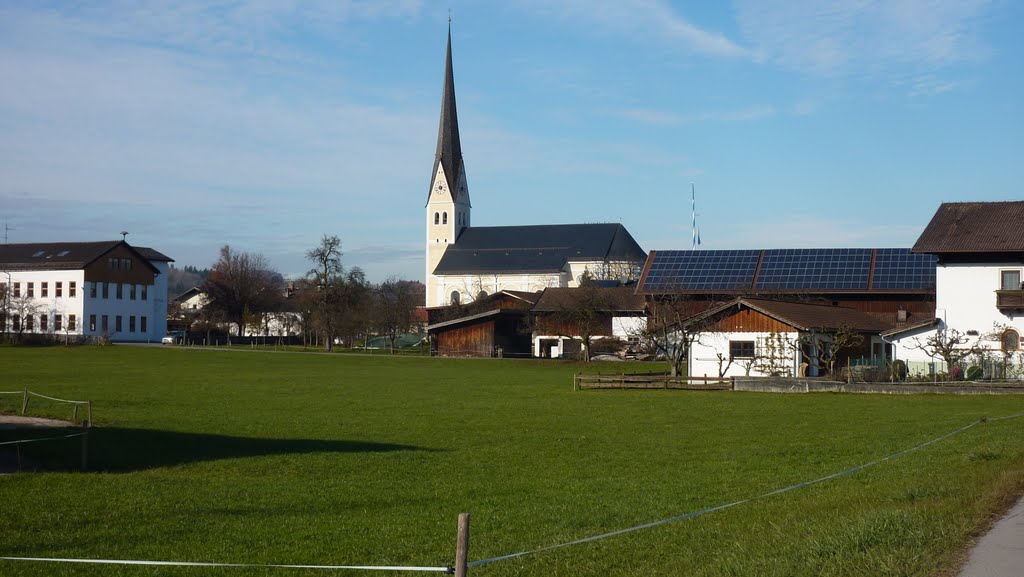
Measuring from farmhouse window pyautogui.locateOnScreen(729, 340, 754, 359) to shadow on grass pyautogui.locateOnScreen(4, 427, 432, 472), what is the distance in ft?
98.8

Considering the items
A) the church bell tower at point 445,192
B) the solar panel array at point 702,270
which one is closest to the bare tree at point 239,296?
the church bell tower at point 445,192

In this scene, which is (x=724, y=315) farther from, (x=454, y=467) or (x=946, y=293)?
Answer: (x=454, y=467)

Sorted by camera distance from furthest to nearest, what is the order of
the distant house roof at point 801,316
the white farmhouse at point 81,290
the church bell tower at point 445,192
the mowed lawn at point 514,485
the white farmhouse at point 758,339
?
the church bell tower at point 445,192
the white farmhouse at point 81,290
the distant house roof at point 801,316
the white farmhouse at point 758,339
the mowed lawn at point 514,485

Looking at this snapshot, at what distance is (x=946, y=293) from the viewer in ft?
160

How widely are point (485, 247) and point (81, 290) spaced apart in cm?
5538

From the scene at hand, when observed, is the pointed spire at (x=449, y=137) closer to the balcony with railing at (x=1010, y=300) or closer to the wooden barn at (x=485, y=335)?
the wooden barn at (x=485, y=335)

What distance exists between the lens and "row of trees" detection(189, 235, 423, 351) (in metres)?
93.1

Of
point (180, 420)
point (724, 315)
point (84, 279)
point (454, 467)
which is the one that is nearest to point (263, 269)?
point (84, 279)

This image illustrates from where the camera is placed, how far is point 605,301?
77.2 meters

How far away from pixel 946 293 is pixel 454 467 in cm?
3788

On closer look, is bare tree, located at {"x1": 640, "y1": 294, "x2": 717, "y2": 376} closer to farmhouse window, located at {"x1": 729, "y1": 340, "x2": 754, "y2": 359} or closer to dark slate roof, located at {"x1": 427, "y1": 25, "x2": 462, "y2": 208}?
farmhouse window, located at {"x1": 729, "y1": 340, "x2": 754, "y2": 359}

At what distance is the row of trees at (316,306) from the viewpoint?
305 ft

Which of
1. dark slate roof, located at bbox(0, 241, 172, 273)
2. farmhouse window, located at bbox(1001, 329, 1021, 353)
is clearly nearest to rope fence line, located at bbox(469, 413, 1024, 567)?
farmhouse window, located at bbox(1001, 329, 1021, 353)

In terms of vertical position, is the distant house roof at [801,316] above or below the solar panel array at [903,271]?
below
